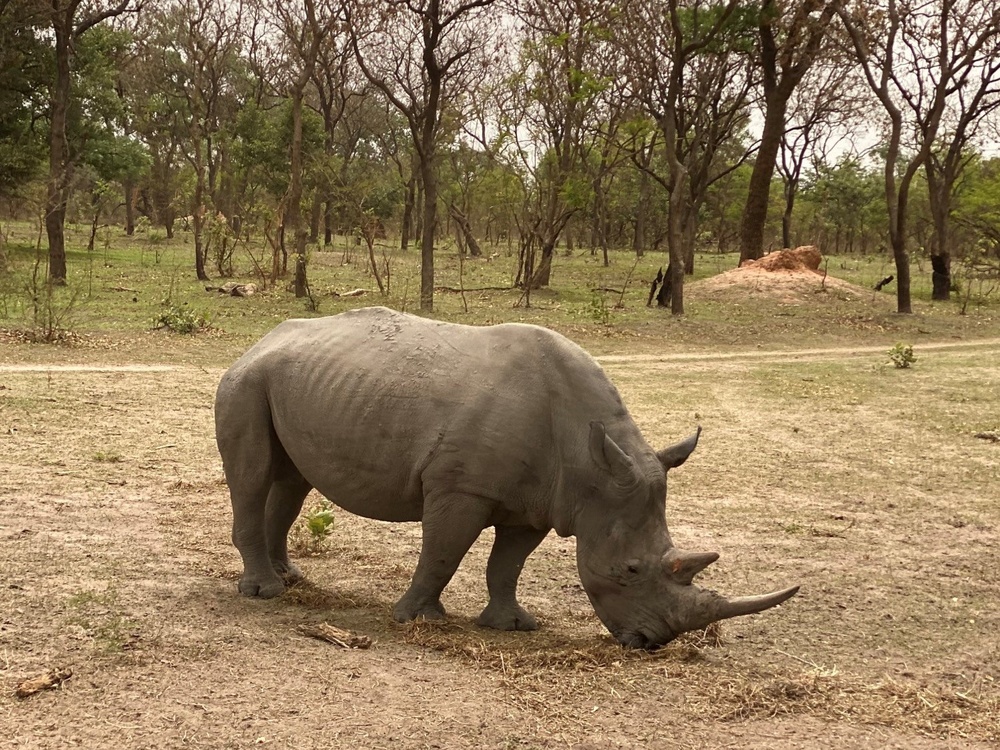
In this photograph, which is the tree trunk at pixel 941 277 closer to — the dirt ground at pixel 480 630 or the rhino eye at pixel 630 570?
the dirt ground at pixel 480 630

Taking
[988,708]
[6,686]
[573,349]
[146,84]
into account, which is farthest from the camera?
[146,84]

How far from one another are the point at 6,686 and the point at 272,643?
1237 millimetres

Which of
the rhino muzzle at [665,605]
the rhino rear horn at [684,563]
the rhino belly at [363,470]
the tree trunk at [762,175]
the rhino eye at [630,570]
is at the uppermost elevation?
the tree trunk at [762,175]

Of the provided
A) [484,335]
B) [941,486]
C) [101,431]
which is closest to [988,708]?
[484,335]

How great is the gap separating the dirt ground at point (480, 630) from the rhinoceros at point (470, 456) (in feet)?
1.00

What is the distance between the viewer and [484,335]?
19.1 ft

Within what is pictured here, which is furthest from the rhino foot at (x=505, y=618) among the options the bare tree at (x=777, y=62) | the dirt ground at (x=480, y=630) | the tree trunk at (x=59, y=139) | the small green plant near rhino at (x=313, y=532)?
the bare tree at (x=777, y=62)

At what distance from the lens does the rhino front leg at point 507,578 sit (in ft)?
18.7

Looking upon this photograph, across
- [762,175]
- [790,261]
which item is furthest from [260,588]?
[762,175]

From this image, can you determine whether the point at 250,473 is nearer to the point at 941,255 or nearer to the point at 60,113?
the point at 60,113

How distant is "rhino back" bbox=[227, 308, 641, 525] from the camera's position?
536 cm

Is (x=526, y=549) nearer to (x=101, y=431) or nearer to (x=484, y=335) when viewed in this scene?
(x=484, y=335)

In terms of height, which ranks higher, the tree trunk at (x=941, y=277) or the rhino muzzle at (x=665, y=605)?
the tree trunk at (x=941, y=277)

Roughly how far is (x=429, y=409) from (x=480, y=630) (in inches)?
50.9
